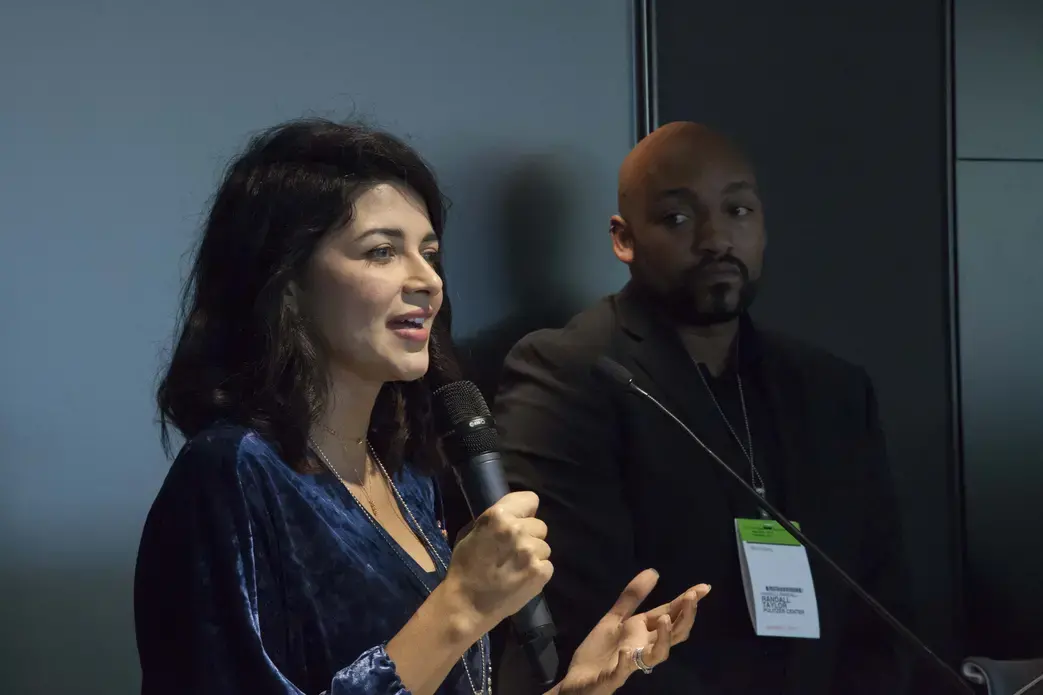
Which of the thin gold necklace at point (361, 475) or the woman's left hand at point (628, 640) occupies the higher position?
→ the thin gold necklace at point (361, 475)

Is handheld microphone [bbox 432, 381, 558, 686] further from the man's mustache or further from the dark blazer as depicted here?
the man's mustache

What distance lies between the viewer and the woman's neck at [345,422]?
1.58 metres

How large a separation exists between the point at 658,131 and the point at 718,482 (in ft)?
2.18

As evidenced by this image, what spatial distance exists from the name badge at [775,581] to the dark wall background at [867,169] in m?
0.32

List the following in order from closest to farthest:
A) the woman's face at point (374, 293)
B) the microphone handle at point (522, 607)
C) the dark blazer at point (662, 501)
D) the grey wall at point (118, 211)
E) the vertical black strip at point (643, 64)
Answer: the microphone handle at point (522, 607)
the woman's face at point (374, 293)
the grey wall at point (118, 211)
the dark blazer at point (662, 501)
the vertical black strip at point (643, 64)

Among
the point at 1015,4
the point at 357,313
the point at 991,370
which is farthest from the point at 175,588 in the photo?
the point at 1015,4

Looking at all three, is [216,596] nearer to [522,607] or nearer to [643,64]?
[522,607]

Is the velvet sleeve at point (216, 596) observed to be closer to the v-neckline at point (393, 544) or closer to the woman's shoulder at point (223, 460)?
the woman's shoulder at point (223, 460)

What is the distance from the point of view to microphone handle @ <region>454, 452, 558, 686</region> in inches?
56.7

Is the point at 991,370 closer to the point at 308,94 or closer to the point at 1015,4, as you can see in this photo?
Result: the point at 1015,4

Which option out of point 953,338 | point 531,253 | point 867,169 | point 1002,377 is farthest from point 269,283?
point 1002,377

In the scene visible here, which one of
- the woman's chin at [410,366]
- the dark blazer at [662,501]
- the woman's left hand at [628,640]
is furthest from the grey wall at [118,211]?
the woman's left hand at [628,640]

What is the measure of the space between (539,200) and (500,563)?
3.50 feet

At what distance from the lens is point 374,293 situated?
154cm
